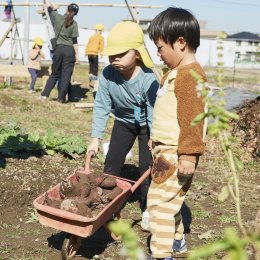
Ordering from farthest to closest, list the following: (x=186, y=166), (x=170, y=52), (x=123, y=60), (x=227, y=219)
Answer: (x=227, y=219) < (x=123, y=60) < (x=170, y=52) < (x=186, y=166)

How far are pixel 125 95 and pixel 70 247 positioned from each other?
1.11 metres

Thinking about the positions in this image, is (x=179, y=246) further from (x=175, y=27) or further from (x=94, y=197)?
(x=175, y=27)

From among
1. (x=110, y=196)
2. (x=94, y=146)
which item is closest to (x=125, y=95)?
(x=94, y=146)

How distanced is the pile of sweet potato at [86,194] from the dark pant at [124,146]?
1.59 feet

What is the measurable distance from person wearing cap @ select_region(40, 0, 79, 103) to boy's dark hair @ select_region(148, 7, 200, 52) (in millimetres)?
8288

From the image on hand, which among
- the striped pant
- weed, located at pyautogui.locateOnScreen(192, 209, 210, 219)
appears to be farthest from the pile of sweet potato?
weed, located at pyautogui.locateOnScreen(192, 209, 210, 219)

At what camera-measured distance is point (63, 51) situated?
10914 millimetres

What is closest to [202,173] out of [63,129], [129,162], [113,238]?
[129,162]

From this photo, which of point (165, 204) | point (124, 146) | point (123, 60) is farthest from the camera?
point (124, 146)

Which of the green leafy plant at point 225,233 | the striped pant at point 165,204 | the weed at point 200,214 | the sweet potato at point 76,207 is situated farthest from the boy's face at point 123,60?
the green leafy plant at point 225,233

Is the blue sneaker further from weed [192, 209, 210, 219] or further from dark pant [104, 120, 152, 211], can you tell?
weed [192, 209, 210, 219]

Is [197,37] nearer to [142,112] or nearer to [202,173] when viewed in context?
[142,112]

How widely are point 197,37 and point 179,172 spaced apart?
2.47 ft

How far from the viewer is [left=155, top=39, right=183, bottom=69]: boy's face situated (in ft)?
9.07
